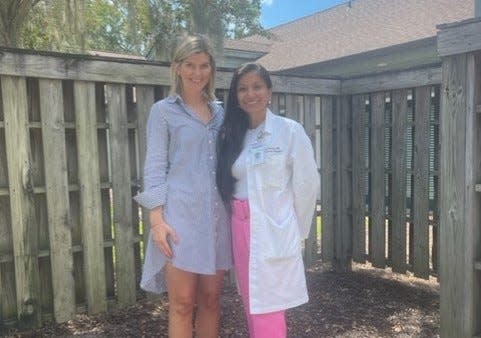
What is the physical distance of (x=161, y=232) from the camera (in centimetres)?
216

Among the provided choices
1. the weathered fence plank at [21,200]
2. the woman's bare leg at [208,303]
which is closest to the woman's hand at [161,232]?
the woman's bare leg at [208,303]

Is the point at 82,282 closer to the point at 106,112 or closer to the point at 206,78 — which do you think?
the point at 106,112

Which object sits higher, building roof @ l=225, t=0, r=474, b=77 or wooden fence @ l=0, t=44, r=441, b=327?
building roof @ l=225, t=0, r=474, b=77

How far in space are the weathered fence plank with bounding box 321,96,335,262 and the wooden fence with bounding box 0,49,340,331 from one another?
1.68m

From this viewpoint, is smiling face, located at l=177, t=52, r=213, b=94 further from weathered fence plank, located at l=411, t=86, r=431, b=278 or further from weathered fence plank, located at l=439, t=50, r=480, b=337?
weathered fence plank, located at l=411, t=86, r=431, b=278

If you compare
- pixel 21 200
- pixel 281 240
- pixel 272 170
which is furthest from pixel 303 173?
pixel 21 200

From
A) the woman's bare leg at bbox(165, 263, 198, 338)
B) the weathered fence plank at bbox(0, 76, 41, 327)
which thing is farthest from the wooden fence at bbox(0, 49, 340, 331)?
the woman's bare leg at bbox(165, 263, 198, 338)

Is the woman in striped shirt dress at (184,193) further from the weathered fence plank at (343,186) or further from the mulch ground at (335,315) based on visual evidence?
the weathered fence plank at (343,186)

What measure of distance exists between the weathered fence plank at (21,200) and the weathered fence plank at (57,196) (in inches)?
4.3

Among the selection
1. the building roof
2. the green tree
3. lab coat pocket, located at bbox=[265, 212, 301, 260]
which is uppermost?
the building roof

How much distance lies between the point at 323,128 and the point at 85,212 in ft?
7.78

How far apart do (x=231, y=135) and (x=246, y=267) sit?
65 cm

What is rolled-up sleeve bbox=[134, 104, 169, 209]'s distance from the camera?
2.15 m

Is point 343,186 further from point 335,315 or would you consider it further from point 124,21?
point 124,21
